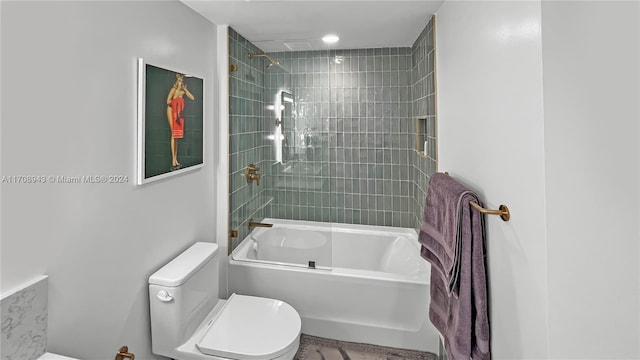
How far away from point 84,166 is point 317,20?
1.74 meters

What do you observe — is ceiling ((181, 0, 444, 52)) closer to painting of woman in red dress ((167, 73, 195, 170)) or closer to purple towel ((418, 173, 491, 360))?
painting of woman in red dress ((167, 73, 195, 170))

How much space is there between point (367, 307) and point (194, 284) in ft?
3.92

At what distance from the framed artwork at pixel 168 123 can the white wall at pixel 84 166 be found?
2.0 inches

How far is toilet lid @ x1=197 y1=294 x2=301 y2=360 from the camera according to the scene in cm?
164

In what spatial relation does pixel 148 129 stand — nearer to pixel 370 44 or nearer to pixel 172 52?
pixel 172 52

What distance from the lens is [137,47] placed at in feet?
5.32

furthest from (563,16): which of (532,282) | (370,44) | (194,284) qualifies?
(370,44)

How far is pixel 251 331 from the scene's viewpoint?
1.81 metres

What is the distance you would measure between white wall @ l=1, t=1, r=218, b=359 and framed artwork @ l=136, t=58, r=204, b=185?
0.05 m

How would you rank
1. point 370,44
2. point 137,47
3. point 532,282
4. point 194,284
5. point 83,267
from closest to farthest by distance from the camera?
point 532,282 < point 83,267 < point 137,47 < point 194,284 < point 370,44

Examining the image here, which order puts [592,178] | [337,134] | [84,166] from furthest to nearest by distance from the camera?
[337,134] → [84,166] → [592,178]

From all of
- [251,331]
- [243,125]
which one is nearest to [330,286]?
[251,331]

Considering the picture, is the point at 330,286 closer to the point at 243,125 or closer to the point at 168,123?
the point at 243,125

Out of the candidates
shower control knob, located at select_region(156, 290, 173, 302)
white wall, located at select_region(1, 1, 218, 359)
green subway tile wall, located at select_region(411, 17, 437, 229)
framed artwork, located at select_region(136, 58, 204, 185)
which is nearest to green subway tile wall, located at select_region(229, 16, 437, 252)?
green subway tile wall, located at select_region(411, 17, 437, 229)
